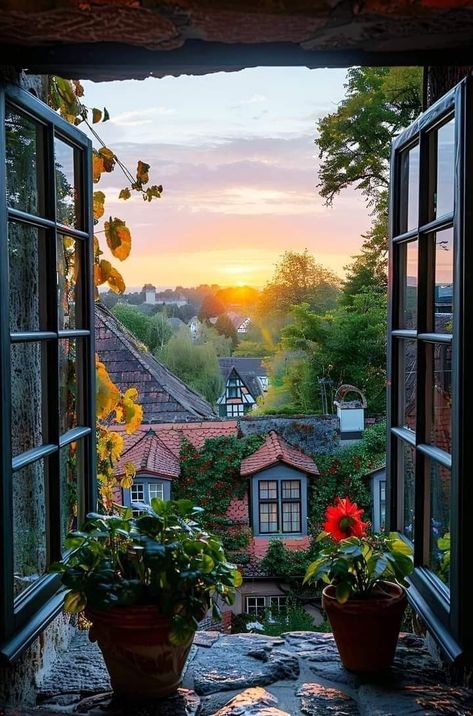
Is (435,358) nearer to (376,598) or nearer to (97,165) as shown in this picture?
(376,598)

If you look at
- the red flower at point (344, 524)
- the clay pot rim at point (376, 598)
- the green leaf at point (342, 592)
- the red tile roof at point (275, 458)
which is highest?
the red flower at point (344, 524)

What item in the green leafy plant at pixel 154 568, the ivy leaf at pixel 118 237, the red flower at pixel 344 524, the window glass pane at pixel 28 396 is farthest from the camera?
the ivy leaf at pixel 118 237

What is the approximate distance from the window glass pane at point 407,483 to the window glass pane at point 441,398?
191mm

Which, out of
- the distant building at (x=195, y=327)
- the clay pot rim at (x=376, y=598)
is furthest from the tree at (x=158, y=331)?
the clay pot rim at (x=376, y=598)

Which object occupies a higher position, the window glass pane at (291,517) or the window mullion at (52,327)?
the window mullion at (52,327)

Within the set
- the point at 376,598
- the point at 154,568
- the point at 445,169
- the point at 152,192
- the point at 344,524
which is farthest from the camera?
the point at 152,192

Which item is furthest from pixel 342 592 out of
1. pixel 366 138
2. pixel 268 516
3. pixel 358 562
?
pixel 366 138

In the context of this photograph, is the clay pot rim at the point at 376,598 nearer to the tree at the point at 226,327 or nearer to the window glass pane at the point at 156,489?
the window glass pane at the point at 156,489

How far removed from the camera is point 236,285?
8.59 m

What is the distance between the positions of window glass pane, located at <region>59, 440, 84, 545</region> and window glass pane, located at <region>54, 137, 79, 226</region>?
68 cm

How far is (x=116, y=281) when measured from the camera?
2516 mm

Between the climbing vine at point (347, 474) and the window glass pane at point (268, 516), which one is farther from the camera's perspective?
the climbing vine at point (347, 474)

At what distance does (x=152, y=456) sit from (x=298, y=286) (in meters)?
4.12

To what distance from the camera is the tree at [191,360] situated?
9.63m
